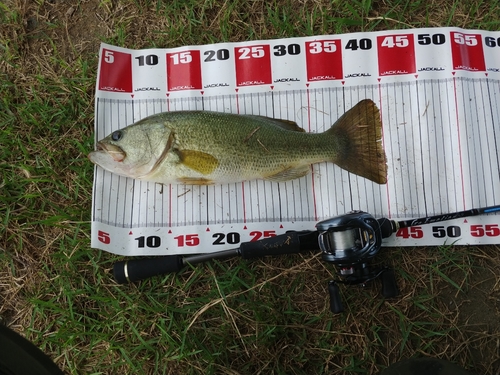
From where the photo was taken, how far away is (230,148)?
2271mm

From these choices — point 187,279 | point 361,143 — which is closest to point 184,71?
point 361,143

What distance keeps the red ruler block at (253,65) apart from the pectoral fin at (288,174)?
0.59 meters

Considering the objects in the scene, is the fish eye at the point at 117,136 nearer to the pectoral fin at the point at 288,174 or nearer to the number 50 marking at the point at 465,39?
the pectoral fin at the point at 288,174

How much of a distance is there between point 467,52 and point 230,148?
5.19 feet

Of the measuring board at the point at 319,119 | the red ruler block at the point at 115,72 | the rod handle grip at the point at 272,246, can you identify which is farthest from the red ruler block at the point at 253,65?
the rod handle grip at the point at 272,246

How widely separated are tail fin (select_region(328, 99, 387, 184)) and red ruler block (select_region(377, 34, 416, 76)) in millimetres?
286

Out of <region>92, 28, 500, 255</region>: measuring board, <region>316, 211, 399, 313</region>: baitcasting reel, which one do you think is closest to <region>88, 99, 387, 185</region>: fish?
<region>92, 28, 500, 255</region>: measuring board

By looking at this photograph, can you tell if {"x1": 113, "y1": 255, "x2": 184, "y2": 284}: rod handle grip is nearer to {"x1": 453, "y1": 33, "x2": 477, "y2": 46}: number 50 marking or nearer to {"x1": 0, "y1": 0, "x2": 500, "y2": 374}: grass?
{"x1": 0, "y1": 0, "x2": 500, "y2": 374}: grass

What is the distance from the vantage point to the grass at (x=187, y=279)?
229 cm

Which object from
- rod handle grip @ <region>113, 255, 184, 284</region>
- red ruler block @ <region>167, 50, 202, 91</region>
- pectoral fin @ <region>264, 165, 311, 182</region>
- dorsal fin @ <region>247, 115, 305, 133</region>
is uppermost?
red ruler block @ <region>167, 50, 202, 91</region>

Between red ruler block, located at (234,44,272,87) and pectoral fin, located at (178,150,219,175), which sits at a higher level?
red ruler block, located at (234,44,272,87)

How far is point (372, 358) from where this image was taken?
2266 millimetres

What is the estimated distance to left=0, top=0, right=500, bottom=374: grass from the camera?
2.29 m

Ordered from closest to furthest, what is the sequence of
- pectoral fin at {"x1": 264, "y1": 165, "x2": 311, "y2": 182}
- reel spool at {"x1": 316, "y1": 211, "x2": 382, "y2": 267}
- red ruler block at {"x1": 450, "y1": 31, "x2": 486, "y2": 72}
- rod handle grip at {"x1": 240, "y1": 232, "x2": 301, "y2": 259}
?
reel spool at {"x1": 316, "y1": 211, "x2": 382, "y2": 267} < rod handle grip at {"x1": 240, "y1": 232, "x2": 301, "y2": 259} < pectoral fin at {"x1": 264, "y1": 165, "x2": 311, "y2": 182} < red ruler block at {"x1": 450, "y1": 31, "x2": 486, "y2": 72}
